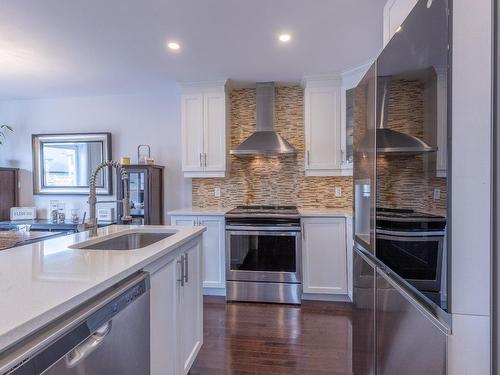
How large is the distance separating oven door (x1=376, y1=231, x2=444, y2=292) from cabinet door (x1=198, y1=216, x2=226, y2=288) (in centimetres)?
220

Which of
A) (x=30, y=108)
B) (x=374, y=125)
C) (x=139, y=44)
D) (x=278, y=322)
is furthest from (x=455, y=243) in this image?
(x=30, y=108)

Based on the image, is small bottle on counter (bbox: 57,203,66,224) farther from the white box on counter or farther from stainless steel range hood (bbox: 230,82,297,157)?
stainless steel range hood (bbox: 230,82,297,157)

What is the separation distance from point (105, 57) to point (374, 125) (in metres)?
2.74

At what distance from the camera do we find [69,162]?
403 centimetres

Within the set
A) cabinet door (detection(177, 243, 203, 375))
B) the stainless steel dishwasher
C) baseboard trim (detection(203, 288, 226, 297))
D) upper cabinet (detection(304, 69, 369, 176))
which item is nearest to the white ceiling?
upper cabinet (detection(304, 69, 369, 176))

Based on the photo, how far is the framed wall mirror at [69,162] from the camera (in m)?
3.99

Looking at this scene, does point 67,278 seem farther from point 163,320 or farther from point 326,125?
point 326,125

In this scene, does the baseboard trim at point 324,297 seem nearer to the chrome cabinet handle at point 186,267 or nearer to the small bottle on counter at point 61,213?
the chrome cabinet handle at point 186,267

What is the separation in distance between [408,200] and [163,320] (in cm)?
119

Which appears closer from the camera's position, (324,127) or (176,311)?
(176,311)

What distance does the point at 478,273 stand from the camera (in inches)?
29.0

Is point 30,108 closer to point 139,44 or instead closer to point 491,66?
point 139,44

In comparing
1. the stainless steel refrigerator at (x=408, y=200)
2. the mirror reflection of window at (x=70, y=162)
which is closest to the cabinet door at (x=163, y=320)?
the stainless steel refrigerator at (x=408, y=200)

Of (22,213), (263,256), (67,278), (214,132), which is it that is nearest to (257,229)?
(263,256)
